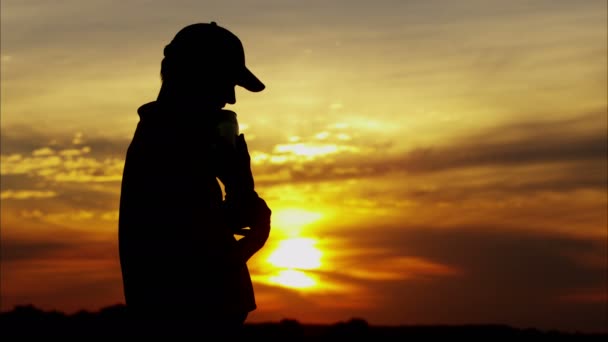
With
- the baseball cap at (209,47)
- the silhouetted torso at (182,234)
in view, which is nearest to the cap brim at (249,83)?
the baseball cap at (209,47)

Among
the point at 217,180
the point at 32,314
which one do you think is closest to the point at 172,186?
the point at 217,180

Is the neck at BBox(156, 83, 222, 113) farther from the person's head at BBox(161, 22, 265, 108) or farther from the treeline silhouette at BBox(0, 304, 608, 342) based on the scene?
the treeline silhouette at BBox(0, 304, 608, 342)

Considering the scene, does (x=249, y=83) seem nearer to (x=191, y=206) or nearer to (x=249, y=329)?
(x=191, y=206)

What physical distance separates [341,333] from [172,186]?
12.0 metres

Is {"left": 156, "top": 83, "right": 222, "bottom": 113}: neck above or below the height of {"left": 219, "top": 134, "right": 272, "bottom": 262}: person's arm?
above

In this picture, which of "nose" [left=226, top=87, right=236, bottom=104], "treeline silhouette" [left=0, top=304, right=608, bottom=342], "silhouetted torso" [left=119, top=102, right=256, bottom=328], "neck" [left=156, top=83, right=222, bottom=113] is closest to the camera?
"silhouetted torso" [left=119, top=102, right=256, bottom=328]

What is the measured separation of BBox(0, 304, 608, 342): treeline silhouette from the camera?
714 inches

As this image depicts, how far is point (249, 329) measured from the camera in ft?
62.5

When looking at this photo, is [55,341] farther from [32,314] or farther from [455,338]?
[455,338]

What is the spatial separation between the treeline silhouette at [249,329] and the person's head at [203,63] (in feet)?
34.7

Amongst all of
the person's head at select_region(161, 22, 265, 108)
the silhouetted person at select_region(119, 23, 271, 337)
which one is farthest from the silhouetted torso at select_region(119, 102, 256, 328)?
the person's head at select_region(161, 22, 265, 108)

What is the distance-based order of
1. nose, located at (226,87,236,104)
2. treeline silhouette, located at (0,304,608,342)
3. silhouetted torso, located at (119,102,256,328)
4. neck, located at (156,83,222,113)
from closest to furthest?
silhouetted torso, located at (119,102,256,328)
neck, located at (156,83,222,113)
nose, located at (226,87,236,104)
treeline silhouette, located at (0,304,608,342)

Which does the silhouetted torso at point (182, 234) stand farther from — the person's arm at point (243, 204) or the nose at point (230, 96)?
the nose at point (230, 96)

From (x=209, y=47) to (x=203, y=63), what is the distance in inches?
4.9
